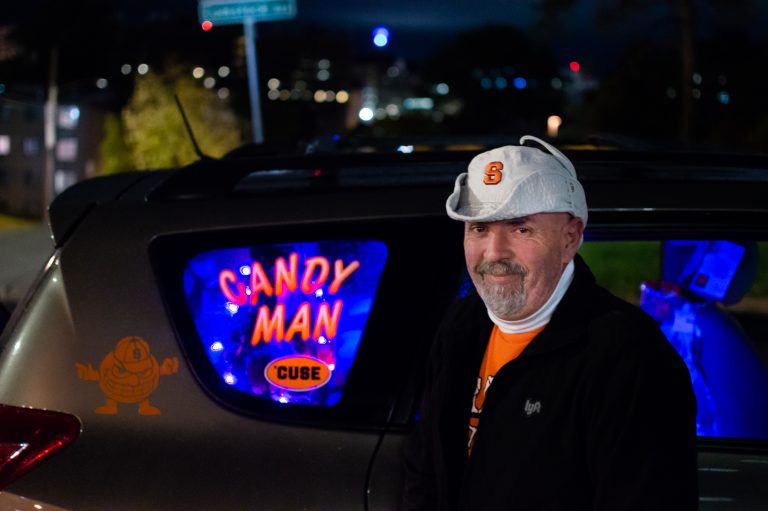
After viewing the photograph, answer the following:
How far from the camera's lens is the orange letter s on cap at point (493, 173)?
164 cm

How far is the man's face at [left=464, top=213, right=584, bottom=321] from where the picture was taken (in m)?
A: 1.68

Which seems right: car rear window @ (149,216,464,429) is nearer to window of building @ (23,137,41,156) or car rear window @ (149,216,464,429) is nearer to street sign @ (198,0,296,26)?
street sign @ (198,0,296,26)

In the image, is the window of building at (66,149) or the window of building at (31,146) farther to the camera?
the window of building at (66,149)

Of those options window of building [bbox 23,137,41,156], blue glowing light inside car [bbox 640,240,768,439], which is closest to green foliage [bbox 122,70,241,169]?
window of building [bbox 23,137,41,156]

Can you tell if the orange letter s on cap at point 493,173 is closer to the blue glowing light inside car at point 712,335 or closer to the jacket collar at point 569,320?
the jacket collar at point 569,320

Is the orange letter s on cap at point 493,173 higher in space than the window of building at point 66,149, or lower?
lower

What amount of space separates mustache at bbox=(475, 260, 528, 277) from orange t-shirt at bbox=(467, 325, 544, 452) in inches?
4.4

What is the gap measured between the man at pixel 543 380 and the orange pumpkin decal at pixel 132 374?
2.01 feet

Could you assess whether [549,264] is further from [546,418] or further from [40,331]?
[40,331]

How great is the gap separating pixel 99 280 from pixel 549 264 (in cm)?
100

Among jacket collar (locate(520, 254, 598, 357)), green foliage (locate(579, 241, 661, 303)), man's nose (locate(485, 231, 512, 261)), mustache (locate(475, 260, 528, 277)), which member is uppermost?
green foliage (locate(579, 241, 661, 303))

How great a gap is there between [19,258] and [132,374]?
56.6 feet

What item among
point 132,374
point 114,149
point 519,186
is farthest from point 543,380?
point 114,149

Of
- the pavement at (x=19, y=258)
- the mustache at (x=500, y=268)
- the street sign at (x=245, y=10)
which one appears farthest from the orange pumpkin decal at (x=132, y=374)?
the street sign at (x=245, y=10)
